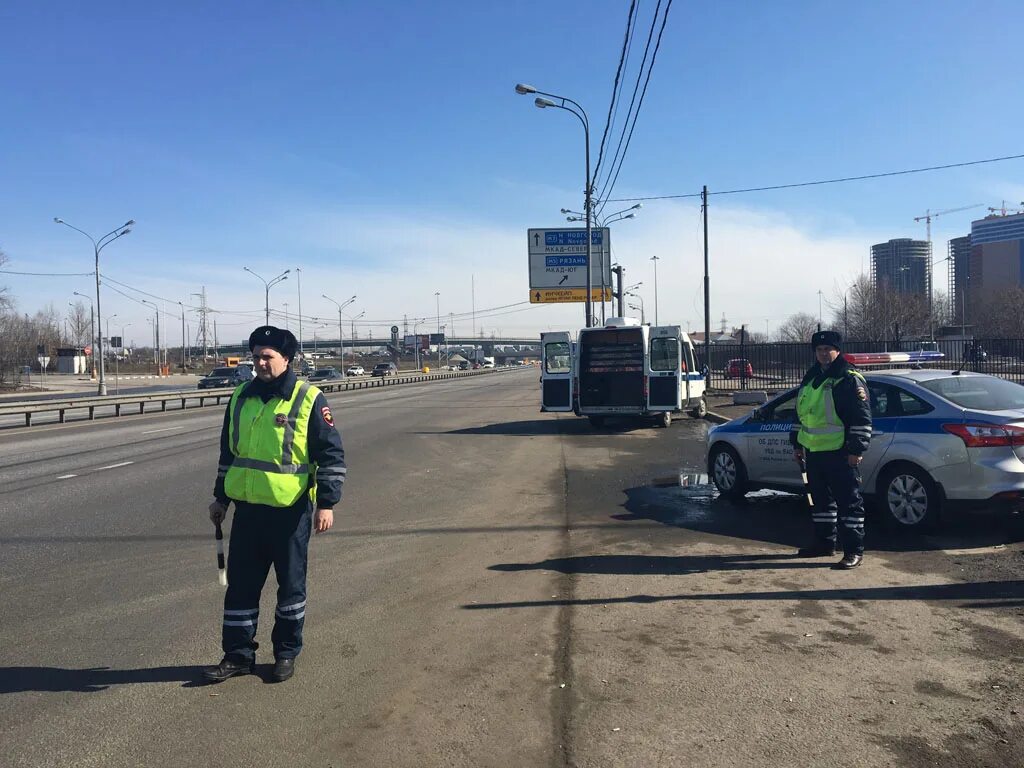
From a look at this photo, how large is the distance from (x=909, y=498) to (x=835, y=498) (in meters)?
1.37

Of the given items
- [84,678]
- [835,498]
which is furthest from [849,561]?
[84,678]

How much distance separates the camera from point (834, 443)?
6.93 meters

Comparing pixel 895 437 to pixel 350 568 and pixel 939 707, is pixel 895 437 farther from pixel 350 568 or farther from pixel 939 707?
pixel 350 568

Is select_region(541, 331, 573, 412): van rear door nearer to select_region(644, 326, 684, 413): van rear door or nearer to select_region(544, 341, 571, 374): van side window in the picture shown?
select_region(544, 341, 571, 374): van side window

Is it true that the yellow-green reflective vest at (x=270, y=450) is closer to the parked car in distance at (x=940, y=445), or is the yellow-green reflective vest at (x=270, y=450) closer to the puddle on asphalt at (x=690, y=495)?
the puddle on asphalt at (x=690, y=495)

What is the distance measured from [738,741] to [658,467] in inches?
392

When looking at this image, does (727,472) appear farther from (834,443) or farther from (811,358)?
(811,358)

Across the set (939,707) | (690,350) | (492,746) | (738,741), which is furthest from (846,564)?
(690,350)

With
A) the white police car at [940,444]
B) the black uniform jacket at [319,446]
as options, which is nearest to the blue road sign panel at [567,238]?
the white police car at [940,444]

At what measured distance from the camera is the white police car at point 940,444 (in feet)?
24.0

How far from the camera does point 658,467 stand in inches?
539

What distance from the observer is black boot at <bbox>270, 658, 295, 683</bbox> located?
4.64m

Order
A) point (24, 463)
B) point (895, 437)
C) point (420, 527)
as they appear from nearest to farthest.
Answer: point (895, 437), point (420, 527), point (24, 463)

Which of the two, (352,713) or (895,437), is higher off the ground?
(895,437)
